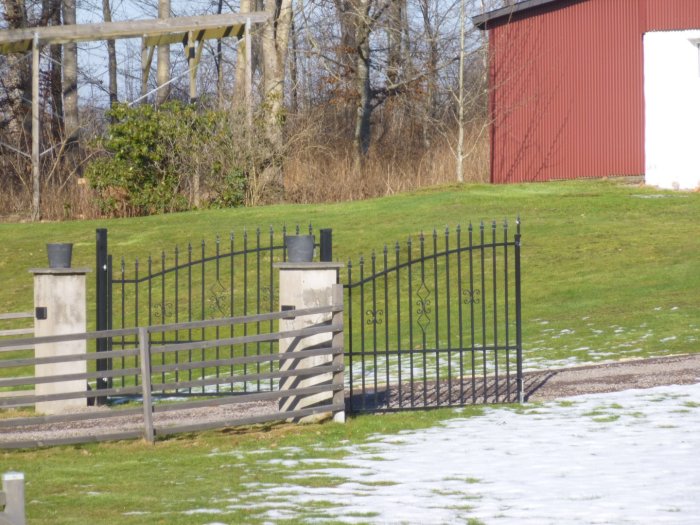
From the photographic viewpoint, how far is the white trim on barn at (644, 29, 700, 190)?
30141mm

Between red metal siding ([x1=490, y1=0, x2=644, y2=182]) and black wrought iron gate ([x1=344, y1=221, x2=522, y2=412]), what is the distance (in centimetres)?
854

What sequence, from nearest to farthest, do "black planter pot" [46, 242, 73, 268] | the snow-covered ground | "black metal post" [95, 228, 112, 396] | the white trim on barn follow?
the snow-covered ground
"black planter pot" [46, 242, 73, 268]
"black metal post" [95, 228, 112, 396]
the white trim on barn

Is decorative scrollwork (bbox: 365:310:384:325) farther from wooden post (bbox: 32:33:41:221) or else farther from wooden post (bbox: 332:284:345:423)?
wooden post (bbox: 32:33:41:221)

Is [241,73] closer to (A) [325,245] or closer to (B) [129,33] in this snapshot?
(B) [129,33]

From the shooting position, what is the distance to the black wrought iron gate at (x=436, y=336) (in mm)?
12102

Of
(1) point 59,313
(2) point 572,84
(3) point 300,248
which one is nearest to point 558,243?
(2) point 572,84

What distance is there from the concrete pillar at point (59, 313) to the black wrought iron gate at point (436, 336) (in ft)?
8.94

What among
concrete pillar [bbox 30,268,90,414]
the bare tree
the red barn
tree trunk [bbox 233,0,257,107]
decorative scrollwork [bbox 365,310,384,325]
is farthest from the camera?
the bare tree

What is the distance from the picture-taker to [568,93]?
33531mm

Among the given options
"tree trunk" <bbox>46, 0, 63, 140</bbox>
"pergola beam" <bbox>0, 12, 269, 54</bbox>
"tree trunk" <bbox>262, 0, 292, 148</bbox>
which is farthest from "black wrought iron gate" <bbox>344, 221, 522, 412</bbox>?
"tree trunk" <bbox>46, 0, 63, 140</bbox>

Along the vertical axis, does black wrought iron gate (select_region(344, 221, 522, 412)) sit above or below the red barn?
below

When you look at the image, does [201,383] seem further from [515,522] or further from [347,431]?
[515,522]

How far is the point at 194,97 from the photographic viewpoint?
1283 inches

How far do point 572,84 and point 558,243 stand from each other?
11.3 metres
